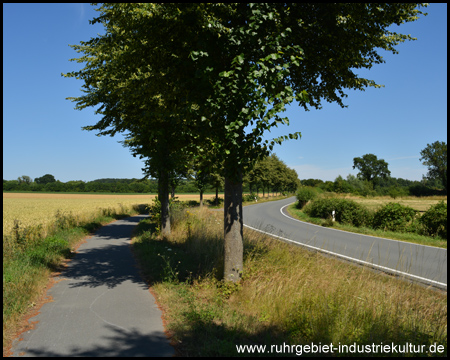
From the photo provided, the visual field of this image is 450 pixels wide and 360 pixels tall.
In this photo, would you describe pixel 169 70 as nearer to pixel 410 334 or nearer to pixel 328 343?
pixel 328 343

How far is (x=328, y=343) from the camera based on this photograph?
3824 millimetres

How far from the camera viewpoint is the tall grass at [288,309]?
3.91 meters

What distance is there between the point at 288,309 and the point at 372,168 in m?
132

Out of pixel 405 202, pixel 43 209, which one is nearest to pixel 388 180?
pixel 405 202

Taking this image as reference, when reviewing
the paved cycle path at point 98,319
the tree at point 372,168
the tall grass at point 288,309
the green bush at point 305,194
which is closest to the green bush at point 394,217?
the tall grass at point 288,309

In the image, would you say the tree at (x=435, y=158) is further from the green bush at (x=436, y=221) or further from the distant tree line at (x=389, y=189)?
the green bush at (x=436, y=221)

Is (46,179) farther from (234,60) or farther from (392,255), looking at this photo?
(234,60)

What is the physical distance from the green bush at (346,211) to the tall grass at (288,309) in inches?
549

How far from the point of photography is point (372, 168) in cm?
12319

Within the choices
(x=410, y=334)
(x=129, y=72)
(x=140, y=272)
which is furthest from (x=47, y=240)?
(x=410, y=334)

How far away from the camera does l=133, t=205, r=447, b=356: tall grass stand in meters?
3.91

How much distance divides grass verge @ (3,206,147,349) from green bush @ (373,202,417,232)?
16.3 metres

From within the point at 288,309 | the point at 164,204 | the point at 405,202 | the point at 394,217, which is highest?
the point at 164,204

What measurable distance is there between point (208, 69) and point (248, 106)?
34.2 inches
